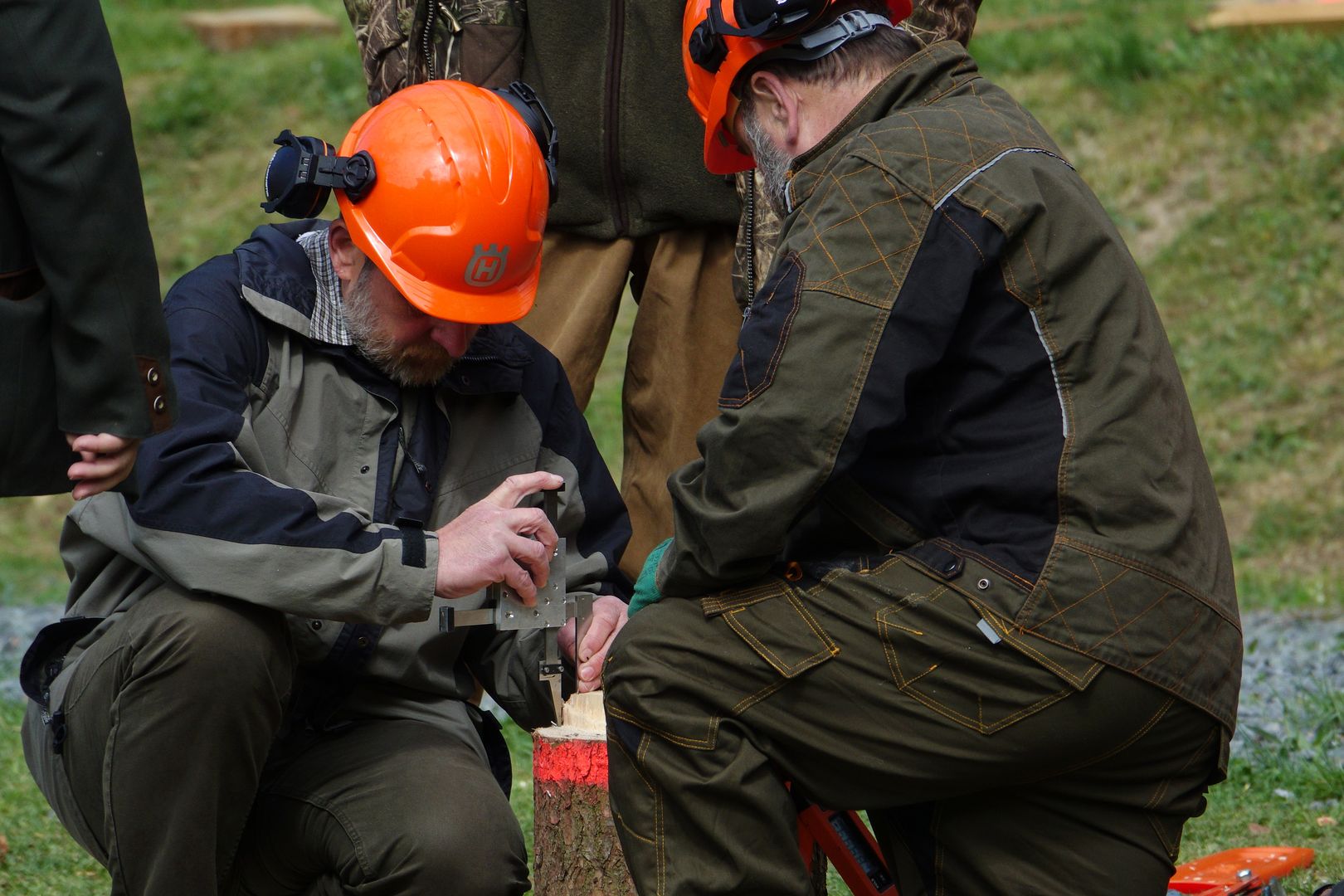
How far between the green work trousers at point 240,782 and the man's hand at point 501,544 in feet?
1.18

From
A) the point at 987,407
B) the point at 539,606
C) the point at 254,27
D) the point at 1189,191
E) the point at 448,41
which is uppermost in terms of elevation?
the point at 987,407

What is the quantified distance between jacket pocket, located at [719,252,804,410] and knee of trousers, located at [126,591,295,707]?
3.31 feet

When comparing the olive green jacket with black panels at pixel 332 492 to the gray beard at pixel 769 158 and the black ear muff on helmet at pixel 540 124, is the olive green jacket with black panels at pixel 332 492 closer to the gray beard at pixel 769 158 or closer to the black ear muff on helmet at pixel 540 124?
the black ear muff on helmet at pixel 540 124

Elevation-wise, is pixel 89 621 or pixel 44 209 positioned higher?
pixel 44 209

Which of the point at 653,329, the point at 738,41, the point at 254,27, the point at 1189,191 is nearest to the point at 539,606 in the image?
the point at 738,41

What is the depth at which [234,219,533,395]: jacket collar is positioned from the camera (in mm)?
3418

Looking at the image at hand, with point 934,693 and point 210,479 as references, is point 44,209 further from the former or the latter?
point 934,693

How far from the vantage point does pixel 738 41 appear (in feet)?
10.4

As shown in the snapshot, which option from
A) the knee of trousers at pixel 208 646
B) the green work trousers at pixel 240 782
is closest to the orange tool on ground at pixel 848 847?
the green work trousers at pixel 240 782

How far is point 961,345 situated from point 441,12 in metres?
2.23

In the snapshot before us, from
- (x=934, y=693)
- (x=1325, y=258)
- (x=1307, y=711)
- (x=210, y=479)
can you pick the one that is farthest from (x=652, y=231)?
(x=1325, y=258)

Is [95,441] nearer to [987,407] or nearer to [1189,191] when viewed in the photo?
[987,407]

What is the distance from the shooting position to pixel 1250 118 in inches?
384

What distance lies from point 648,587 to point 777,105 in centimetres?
98
